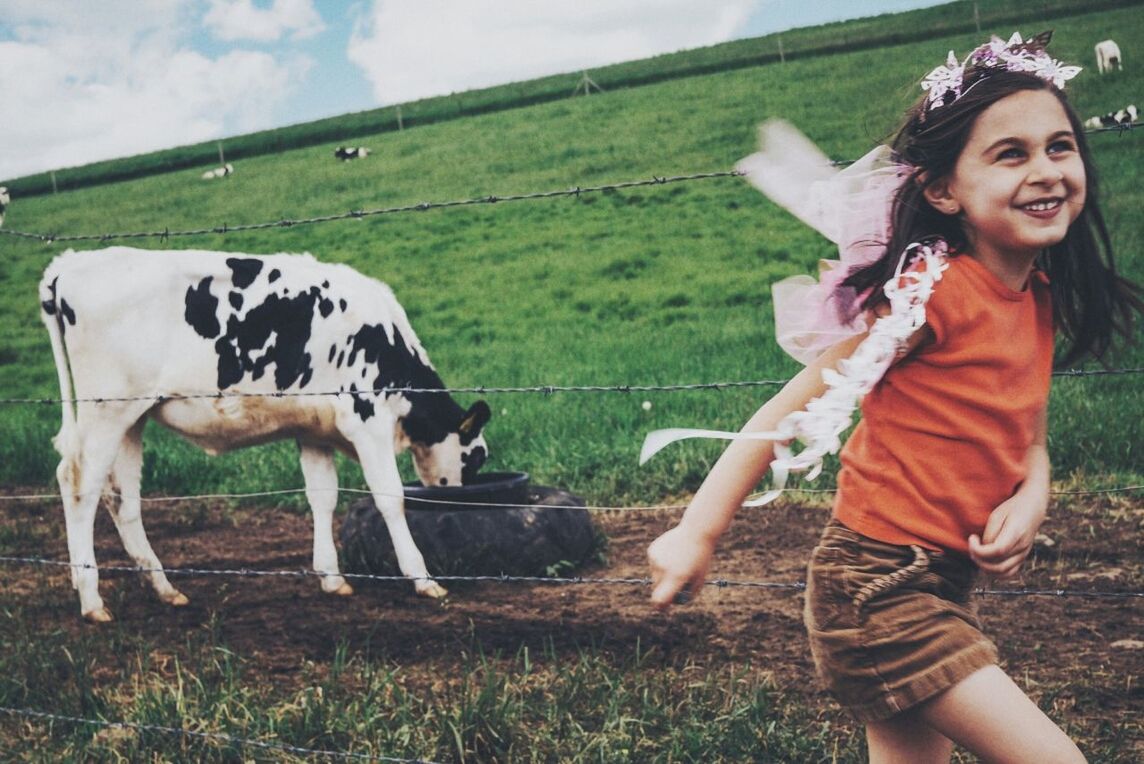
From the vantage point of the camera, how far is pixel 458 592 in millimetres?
5332

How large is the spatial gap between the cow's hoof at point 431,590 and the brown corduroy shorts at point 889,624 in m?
3.46

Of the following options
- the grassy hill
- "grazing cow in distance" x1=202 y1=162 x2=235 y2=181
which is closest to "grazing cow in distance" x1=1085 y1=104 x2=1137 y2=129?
the grassy hill

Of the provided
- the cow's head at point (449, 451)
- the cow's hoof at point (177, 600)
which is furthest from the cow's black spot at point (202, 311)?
the cow's hoof at point (177, 600)

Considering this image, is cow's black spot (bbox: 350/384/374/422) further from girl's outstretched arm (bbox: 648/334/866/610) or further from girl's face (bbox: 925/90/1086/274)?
girl's face (bbox: 925/90/1086/274)

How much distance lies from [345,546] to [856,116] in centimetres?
1437

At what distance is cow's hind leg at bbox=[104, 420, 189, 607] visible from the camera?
545cm

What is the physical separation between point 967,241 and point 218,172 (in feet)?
85.4

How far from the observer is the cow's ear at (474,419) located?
6027mm

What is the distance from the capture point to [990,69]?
6.53 ft

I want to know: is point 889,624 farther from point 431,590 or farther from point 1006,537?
point 431,590

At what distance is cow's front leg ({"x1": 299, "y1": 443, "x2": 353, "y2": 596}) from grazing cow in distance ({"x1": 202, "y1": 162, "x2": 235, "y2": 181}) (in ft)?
68.4

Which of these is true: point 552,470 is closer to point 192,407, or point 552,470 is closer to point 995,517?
point 192,407

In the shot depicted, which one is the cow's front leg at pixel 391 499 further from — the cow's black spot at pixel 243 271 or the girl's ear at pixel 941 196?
the girl's ear at pixel 941 196

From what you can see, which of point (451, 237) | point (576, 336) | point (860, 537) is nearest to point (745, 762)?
point (860, 537)
